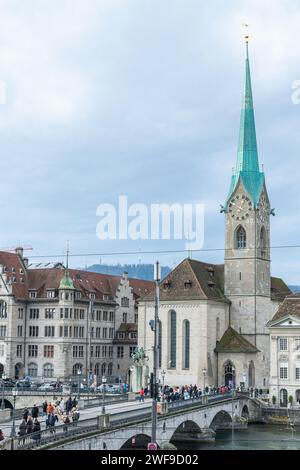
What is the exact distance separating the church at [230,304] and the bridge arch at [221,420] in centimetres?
1143

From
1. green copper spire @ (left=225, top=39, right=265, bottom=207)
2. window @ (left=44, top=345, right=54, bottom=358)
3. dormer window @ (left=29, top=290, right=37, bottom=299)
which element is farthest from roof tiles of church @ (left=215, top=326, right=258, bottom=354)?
dormer window @ (left=29, top=290, right=37, bottom=299)

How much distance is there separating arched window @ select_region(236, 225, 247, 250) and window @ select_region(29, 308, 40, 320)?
2302 cm

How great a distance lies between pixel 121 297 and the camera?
333ft

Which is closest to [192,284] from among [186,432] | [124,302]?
[124,302]

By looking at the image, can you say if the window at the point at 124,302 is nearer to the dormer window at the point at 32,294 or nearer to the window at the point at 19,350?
the dormer window at the point at 32,294

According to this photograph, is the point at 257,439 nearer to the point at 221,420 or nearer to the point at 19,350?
the point at 221,420

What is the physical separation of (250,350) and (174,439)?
74.6 ft

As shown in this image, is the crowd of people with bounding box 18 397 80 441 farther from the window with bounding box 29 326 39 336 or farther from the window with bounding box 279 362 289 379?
the window with bounding box 29 326 39 336

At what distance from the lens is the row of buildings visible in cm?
8331

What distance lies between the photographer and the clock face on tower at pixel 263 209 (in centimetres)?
9006
